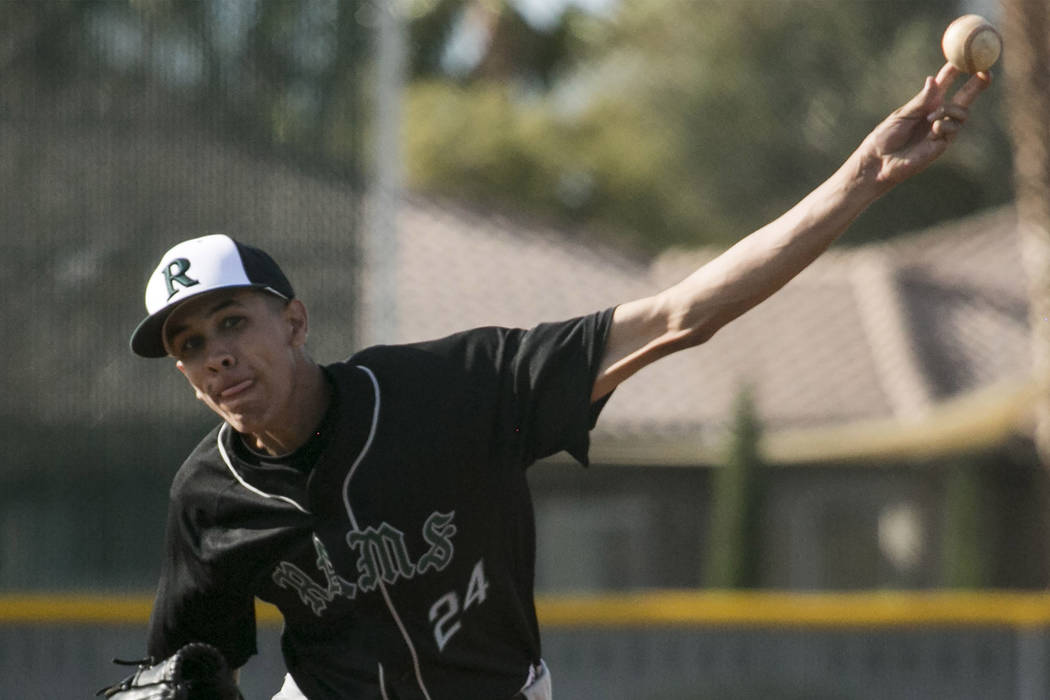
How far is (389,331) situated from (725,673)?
3026 mm

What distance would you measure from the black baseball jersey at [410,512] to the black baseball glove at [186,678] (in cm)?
13

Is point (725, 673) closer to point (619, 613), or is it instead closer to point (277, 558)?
point (619, 613)

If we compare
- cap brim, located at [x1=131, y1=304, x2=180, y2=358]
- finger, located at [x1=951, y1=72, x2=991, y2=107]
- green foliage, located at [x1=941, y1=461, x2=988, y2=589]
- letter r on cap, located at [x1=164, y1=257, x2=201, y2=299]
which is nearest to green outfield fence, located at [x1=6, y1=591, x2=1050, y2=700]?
cap brim, located at [x1=131, y1=304, x2=180, y2=358]

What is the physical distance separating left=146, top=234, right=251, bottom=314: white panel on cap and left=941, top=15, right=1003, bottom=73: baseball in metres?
1.47

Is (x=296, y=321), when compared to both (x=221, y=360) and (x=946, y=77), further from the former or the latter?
(x=946, y=77)

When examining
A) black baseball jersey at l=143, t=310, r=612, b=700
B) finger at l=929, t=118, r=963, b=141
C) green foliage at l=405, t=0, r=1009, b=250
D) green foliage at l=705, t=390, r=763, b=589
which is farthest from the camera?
green foliage at l=405, t=0, r=1009, b=250

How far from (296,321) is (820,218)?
115 centimetres

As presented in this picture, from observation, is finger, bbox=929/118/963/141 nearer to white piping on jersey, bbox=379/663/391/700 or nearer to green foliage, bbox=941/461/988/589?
white piping on jersey, bbox=379/663/391/700

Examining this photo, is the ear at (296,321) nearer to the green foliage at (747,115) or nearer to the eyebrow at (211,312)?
the eyebrow at (211,312)

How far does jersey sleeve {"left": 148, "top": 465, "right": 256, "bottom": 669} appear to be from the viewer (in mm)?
3777

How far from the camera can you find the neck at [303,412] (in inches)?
144

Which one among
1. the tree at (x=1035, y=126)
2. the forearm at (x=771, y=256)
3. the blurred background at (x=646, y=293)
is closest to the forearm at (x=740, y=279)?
the forearm at (x=771, y=256)

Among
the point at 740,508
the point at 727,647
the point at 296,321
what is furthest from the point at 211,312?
the point at 740,508

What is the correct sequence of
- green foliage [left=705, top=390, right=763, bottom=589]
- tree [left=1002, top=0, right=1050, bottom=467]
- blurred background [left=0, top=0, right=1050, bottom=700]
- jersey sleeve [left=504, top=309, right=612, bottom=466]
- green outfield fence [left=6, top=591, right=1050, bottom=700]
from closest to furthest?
jersey sleeve [left=504, top=309, right=612, bottom=466] → green outfield fence [left=6, top=591, right=1050, bottom=700] → blurred background [left=0, top=0, right=1050, bottom=700] → tree [left=1002, top=0, right=1050, bottom=467] → green foliage [left=705, top=390, right=763, bottom=589]
